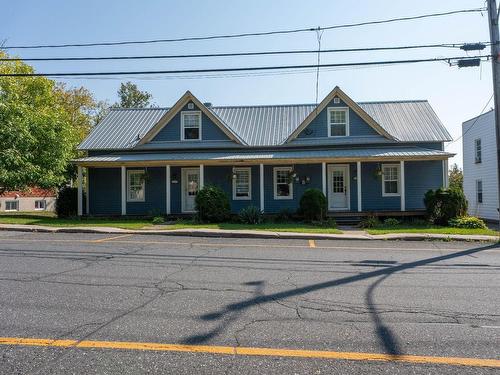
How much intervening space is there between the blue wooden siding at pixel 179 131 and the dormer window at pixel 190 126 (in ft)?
0.56

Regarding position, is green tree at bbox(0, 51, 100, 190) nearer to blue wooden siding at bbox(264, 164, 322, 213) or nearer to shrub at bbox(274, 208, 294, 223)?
blue wooden siding at bbox(264, 164, 322, 213)

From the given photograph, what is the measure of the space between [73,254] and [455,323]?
842cm

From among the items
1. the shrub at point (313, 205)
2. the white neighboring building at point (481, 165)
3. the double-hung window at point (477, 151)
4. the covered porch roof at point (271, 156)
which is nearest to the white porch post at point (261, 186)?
the covered porch roof at point (271, 156)

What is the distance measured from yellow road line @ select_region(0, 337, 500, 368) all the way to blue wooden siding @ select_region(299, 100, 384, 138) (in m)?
19.9

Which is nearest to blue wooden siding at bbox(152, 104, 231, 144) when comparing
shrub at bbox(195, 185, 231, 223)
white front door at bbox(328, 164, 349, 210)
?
shrub at bbox(195, 185, 231, 223)

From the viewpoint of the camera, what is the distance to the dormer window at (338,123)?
2338 centimetres

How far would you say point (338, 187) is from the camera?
23047mm

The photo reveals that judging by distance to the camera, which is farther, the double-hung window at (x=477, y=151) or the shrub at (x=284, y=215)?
the double-hung window at (x=477, y=151)

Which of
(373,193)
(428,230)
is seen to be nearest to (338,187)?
(373,193)

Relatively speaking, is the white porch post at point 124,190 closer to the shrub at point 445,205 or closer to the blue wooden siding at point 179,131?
the blue wooden siding at point 179,131

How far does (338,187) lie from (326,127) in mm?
3192

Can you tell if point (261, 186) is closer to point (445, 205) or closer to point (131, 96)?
point (445, 205)

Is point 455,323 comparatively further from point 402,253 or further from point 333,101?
point 333,101

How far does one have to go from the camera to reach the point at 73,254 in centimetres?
1055
